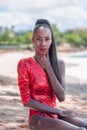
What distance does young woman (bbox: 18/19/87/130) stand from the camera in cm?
404

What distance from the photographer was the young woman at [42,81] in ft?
13.3

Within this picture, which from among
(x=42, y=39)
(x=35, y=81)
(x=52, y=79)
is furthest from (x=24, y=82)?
(x=42, y=39)

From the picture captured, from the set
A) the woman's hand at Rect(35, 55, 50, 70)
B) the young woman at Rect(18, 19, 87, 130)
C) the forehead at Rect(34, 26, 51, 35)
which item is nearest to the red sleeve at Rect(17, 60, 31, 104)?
the young woman at Rect(18, 19, 87, 130)

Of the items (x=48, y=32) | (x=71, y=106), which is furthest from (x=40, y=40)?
(x=71, y=106)

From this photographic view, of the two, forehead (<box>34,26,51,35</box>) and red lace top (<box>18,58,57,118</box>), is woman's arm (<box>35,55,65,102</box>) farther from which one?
forehead (<box>34,26,51,35</box>)

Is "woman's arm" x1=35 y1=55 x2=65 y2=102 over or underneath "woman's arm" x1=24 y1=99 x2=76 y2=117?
over

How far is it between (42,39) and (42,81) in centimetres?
37

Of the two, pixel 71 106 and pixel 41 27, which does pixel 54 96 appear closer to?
pixel 41 27

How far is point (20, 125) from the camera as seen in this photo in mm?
5836

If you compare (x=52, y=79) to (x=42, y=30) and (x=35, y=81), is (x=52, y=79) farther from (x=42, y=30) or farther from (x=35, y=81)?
(x=42, y=30)

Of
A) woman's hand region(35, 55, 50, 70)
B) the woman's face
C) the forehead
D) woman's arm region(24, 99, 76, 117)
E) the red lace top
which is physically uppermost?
the forehead

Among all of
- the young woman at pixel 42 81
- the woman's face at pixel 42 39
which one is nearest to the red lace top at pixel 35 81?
the young woman at pixel 42 81

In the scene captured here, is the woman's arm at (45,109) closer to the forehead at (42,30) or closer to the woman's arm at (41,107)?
the woman's arm at (41,107)

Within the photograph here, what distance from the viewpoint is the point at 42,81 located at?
4.14 metres
